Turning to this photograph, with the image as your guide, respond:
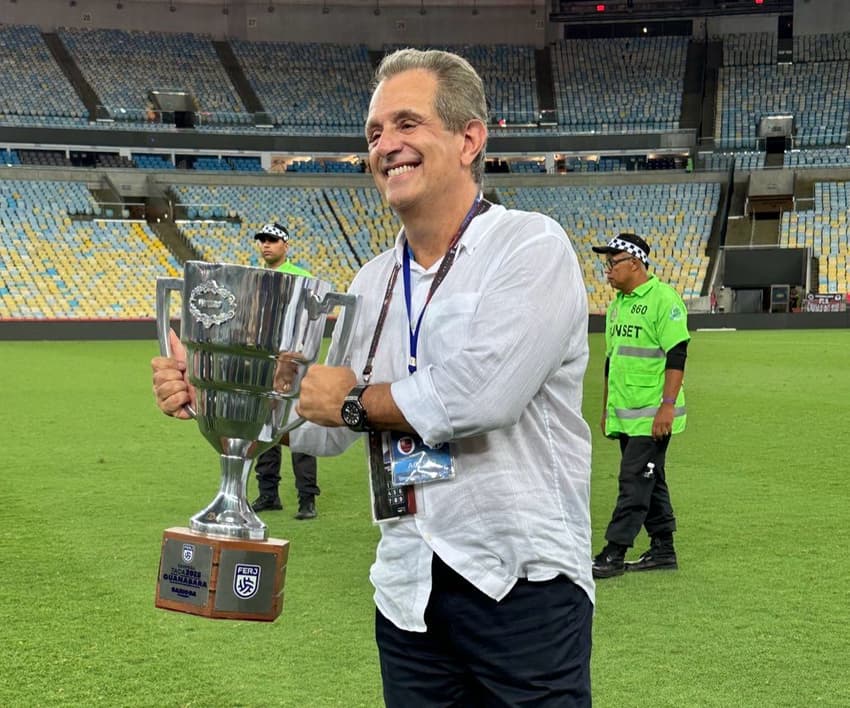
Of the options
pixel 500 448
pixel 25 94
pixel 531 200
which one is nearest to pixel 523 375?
pixel 500 448

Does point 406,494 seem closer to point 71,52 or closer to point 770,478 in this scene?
point 770,478

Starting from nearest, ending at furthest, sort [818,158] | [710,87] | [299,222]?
[299,222] < [818,158] < [710,87]

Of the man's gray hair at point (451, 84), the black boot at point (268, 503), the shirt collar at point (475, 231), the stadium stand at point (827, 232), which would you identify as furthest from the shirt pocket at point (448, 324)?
the stadium stand at point (827, 232)

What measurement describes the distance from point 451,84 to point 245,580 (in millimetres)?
1019

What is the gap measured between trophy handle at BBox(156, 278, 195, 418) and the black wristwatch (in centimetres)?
37

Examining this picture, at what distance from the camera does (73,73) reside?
49.3 meters

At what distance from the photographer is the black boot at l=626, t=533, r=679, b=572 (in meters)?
6.65

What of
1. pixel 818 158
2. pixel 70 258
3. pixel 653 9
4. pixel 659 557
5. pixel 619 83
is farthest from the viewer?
pixel 653 9

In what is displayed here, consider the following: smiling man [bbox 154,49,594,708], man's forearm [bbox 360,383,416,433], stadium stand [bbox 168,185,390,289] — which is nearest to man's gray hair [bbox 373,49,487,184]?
smiling man [bbox 154,49,594,708]

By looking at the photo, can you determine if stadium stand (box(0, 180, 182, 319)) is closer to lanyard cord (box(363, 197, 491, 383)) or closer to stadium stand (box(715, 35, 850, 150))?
stadium stand (box(715, 35, 850, 150))

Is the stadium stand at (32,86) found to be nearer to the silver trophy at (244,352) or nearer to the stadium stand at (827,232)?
the stadium stand at (827,232)

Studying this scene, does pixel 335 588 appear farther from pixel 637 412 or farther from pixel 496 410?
pixel 496 410

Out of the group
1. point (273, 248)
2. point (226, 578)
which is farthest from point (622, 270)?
point (226, 578)

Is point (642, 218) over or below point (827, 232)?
over
